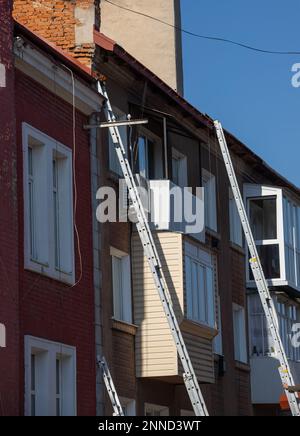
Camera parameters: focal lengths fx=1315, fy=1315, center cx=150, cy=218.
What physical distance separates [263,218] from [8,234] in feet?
58.9

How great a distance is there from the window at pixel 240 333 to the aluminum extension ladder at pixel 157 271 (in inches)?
370

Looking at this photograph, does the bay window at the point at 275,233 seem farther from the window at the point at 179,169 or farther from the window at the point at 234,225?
the window at the point at 179,169

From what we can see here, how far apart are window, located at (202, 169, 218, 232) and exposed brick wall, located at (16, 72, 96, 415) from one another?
7990mm

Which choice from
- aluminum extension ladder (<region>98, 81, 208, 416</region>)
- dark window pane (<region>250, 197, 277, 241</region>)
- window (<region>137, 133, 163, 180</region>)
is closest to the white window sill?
aluminum extension ladder (<region>98, 81, 208, 416</region>)

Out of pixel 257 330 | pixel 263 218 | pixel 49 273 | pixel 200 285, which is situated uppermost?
pixel 263 218

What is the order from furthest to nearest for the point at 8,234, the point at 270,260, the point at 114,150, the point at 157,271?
the point at 270,260, the point at 114,150, the point at 157,271, the point at 8,234

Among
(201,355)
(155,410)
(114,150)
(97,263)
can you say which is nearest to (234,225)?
(201,355)

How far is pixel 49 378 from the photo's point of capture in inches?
925

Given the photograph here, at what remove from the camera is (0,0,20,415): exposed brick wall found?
21203 millimetres

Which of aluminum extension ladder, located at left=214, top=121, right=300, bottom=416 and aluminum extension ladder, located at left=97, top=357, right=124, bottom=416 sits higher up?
aluminum extension ladder, located at left=214, top=121, right=300, bottom=416

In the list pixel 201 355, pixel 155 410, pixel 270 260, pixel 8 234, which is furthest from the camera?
pixel 270 260

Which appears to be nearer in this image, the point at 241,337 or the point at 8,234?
the point at 8,234

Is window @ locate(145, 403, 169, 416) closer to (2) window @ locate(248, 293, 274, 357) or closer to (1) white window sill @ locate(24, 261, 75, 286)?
(1) white window sill @ locate(24, 261, 75, 286)

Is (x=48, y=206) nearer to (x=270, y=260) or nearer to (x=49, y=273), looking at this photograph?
(x=49, y=273)
